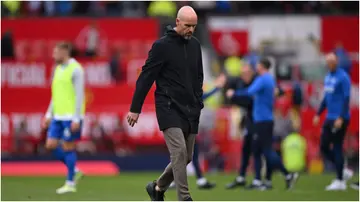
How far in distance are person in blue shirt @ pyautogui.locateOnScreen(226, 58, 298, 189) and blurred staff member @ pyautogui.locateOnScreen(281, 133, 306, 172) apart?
614 cm

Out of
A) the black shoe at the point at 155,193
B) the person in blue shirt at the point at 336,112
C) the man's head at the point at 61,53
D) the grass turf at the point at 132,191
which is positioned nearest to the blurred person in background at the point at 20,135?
the grass turf at the point at 132,191

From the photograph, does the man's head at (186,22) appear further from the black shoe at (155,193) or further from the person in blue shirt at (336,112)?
the person in blue shirt at (336,112)

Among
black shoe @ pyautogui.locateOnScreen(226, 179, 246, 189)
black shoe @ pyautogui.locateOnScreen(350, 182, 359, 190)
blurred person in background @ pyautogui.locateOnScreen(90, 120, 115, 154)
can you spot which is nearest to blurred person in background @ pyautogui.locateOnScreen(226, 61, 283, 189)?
black shoe @ pyautogui.locateOnScreen(226, 179, 246, 189)

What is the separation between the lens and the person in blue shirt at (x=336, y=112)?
17.6 m

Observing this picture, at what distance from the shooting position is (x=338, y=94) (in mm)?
17750

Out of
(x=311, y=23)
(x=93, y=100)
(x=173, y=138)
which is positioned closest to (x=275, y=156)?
(x=173, y=138)

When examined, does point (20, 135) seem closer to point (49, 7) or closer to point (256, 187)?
point (49, 7)

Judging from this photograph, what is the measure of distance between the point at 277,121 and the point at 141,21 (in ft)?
18.2

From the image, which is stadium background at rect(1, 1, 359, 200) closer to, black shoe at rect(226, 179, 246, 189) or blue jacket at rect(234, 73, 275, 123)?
black shoe at rect(226, 179, 246, 189)

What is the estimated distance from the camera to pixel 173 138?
472 inches

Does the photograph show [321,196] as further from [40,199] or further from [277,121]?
[277,121]

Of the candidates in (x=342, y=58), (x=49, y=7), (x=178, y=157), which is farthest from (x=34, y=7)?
(x=178, y=157)

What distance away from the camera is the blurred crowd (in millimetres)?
28719

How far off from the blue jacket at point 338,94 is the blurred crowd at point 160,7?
1150cm
